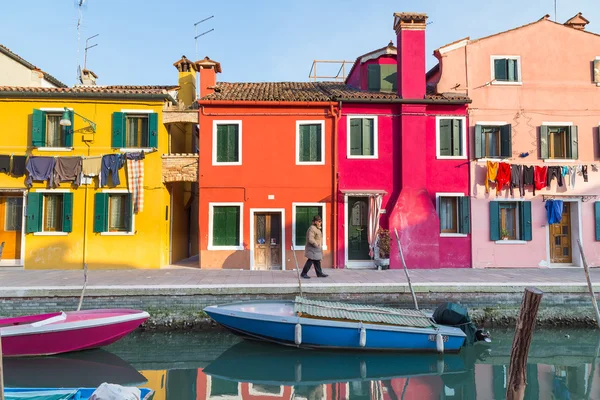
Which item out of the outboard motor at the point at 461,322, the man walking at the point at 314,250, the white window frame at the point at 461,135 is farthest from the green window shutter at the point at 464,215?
the outboard motor at the point at 461,322

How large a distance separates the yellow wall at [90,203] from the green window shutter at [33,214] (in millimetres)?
235

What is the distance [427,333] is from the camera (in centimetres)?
812

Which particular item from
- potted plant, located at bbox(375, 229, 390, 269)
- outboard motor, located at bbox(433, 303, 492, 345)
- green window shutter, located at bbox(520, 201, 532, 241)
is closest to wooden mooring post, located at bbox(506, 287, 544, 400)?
outboard motor, located at bbox(433, 303, 492, 345)

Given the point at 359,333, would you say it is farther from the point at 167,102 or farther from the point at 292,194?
the point at 167,102

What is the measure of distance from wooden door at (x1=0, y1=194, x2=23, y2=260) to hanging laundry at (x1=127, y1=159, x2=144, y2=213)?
152 inches

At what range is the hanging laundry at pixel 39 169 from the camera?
13859mm

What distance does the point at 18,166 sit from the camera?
45.6 ft

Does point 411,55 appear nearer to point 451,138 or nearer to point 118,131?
point 451,138

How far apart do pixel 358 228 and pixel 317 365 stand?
6.83 meters

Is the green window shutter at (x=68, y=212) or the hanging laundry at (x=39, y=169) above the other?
the hanging laundry at (x=39, y=169)

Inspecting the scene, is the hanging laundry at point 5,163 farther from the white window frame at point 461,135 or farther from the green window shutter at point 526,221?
the green window shutter at point 526,221

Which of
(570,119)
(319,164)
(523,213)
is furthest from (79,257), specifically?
(570,119)

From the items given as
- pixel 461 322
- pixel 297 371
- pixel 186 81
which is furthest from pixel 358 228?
pixel 186 81

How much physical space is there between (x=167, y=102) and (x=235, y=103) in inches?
94.2
